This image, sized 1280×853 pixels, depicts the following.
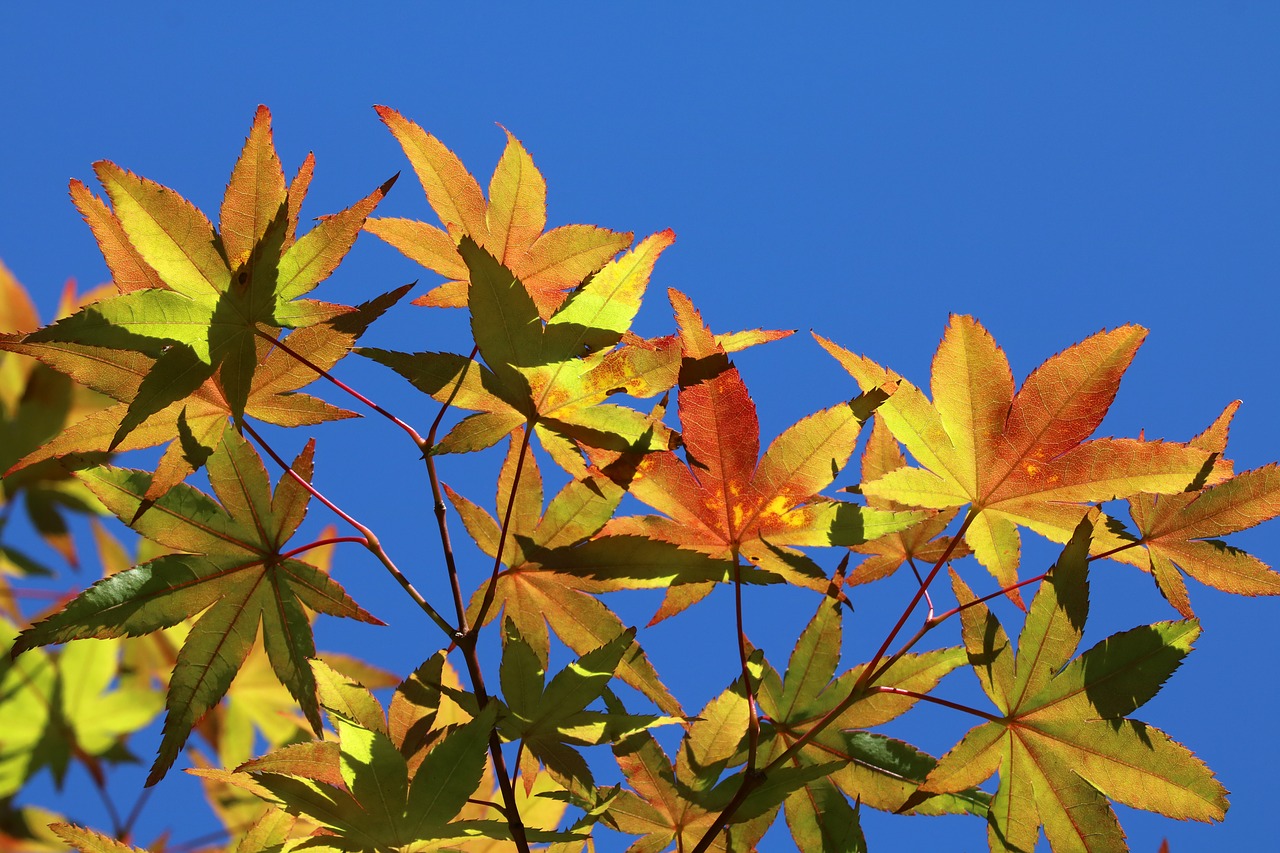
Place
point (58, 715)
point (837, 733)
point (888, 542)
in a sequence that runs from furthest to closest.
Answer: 1. point (58, 715)
2. point (888, 542)
3. point (837, 733)

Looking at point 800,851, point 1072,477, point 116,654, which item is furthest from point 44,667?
point 1072,477

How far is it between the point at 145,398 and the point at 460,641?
0.94ft

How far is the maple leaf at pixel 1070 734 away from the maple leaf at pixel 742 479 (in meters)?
0.15

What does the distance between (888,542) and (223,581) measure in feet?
2.09

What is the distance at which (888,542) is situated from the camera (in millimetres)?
1023

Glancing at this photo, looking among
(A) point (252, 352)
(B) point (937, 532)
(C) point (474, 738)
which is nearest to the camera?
(C) point (474, 738)

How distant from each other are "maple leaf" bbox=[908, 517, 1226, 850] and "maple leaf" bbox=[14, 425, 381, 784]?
51 centimetres

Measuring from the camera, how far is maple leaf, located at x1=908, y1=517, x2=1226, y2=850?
2.53 feet

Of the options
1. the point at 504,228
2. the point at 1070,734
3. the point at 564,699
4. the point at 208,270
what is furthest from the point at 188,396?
the point at 1070,734

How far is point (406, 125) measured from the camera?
919mm

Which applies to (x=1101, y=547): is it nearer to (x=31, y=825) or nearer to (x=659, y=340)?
(x=659, y=340)

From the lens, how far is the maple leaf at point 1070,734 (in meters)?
0.77

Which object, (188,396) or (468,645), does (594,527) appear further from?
(188,396)

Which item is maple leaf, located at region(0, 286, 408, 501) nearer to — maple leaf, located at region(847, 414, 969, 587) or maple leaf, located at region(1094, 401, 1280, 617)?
maple leaf, located at region(847, 414, 969, 587)
